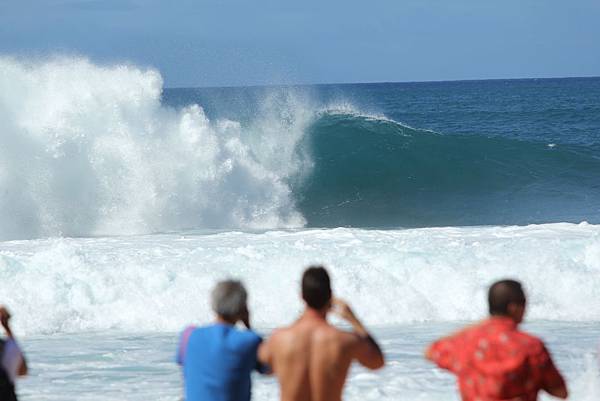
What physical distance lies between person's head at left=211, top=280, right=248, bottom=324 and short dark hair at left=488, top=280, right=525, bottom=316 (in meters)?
0.90

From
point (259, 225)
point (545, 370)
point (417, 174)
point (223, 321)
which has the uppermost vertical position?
point (417, 174)

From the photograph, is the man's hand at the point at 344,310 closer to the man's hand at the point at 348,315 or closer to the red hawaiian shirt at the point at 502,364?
the man's hand at the point at 348,315

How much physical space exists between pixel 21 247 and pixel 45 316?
334 centimetres

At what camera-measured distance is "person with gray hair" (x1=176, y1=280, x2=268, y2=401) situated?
3451 millimetres

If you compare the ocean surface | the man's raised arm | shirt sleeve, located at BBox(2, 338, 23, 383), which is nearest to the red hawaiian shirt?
the man's raised arm

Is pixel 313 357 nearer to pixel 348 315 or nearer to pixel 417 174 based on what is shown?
pixel 348 315

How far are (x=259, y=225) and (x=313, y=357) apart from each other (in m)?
15.6

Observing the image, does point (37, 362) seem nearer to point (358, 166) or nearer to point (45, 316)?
point (45, 316)

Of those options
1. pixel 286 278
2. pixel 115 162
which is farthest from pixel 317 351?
pixel 115 162

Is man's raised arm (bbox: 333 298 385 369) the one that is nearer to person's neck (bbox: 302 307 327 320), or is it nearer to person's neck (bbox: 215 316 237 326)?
person's neck (bbox: 302 307 327 320)

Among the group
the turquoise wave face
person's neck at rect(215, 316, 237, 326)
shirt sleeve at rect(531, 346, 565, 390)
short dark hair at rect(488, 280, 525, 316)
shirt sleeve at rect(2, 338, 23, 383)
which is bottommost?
shirt sleeve at rect(531, 346, 565, 390)

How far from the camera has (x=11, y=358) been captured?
12.1ft

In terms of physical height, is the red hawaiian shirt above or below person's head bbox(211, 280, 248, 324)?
below

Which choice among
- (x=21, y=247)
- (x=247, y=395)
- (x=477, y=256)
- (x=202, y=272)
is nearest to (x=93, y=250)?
(x=21, y=247)
